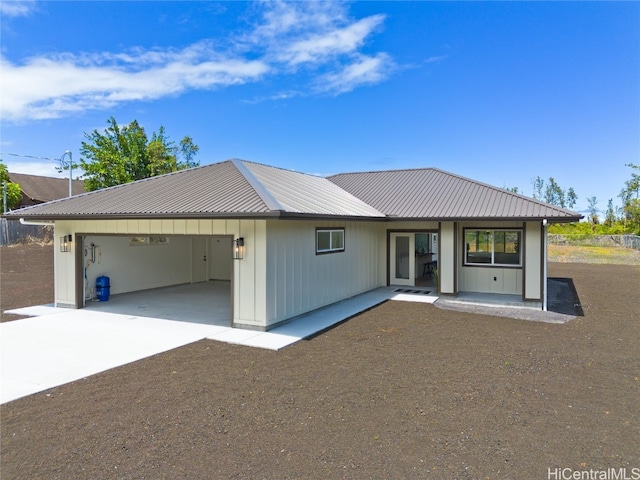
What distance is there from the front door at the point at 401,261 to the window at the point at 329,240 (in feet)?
11.4

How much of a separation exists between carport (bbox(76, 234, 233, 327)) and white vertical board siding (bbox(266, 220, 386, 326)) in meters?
1.25

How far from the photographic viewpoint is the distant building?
120 ft

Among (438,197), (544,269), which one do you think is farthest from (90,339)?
(544,269)

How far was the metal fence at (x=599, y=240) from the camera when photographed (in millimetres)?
27491

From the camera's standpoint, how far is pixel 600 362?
6.33 m

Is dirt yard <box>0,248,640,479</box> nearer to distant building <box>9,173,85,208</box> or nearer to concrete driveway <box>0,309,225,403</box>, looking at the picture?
concrete driveway <box>0,309,225,403</box>

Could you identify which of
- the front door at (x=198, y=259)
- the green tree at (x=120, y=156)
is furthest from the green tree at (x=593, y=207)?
the front door at (x=198, y=259)

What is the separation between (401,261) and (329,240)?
467 centimetres

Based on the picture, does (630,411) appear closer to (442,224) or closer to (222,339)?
(222,339)

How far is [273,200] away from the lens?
27.0ft

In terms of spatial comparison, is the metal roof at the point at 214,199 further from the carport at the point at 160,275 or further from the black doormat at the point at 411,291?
the black doormat at the point at 411,291

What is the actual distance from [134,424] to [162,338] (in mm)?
3581

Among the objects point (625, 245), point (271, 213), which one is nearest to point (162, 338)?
point (271, 213)

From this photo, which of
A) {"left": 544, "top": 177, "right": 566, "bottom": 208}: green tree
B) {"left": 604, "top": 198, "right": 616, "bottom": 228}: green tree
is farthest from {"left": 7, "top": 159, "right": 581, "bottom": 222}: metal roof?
{"left": 544, "top": 177, "right": 566, "bottom": 208}: green tree
